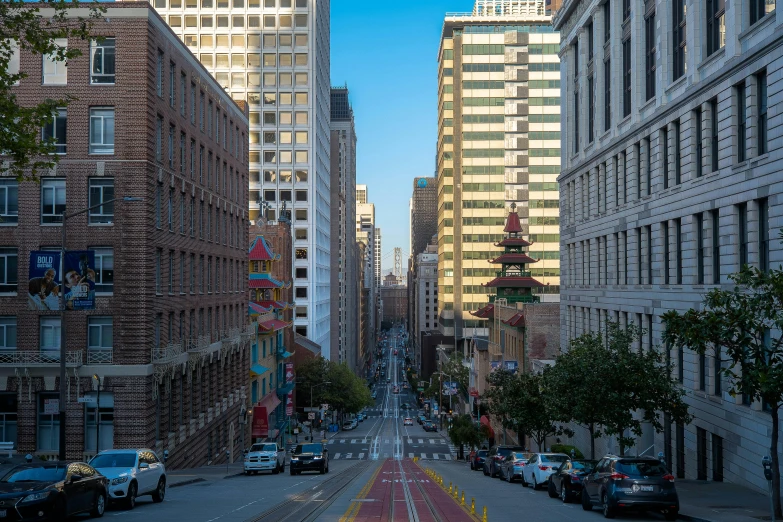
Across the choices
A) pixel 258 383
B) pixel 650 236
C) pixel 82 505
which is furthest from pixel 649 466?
pixel 258 383

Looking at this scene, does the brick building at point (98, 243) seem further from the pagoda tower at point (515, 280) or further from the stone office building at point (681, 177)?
the pagoda tower at point (515, 280)

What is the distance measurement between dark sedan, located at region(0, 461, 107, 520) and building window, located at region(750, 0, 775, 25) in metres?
24.5

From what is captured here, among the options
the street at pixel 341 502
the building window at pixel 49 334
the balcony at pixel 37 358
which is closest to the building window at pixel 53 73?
the building window at pixel 49 334

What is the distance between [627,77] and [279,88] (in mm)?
73609

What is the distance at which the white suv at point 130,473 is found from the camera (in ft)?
77.4

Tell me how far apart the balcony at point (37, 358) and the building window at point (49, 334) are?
0.25 metres

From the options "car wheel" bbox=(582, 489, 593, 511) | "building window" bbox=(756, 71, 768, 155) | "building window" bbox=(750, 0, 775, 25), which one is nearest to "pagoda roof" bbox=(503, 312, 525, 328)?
"building window" bbox=(756, 71, 768, 155)

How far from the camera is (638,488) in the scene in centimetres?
2073

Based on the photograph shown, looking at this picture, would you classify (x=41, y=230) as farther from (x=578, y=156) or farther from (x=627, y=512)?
(x=578, y=156)

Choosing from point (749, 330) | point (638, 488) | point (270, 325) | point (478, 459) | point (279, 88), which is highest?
point (279, 88)

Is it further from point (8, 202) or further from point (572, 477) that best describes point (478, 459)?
point (8, 202)

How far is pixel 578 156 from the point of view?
55438 mm

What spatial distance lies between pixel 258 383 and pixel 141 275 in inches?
1406

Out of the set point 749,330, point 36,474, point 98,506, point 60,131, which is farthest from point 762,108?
point 60,131
